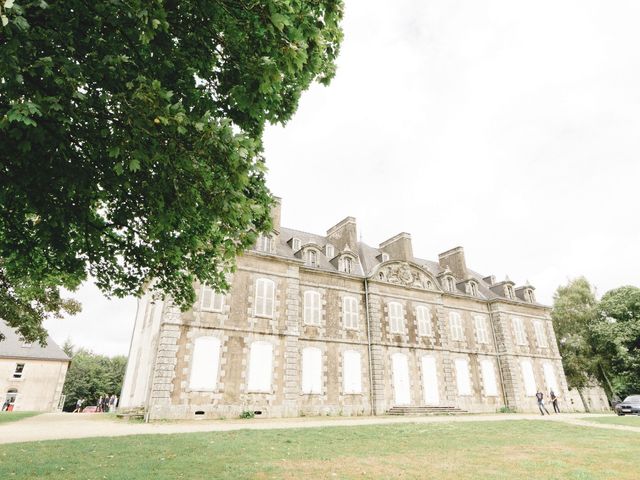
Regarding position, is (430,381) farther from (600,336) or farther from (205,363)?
(600,336)

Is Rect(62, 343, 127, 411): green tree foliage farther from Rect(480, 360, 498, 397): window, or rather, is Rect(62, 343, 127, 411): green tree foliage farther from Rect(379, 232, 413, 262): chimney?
Rect(480, 360, 498, 397): window

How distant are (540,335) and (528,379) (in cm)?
397

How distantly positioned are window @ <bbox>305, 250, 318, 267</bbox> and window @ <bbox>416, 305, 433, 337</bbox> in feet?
24.0

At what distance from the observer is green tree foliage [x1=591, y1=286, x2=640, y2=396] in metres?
32.2

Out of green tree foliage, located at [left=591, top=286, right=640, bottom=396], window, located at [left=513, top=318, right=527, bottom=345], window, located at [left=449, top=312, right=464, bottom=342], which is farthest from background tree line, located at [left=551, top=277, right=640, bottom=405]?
window, located at [left=449, top=312, right=464, bottom=342]

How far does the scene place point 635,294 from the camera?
3438 cm

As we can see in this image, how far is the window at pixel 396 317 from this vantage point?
914 inches

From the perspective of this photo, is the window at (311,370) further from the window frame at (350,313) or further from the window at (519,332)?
the window at (519,332)

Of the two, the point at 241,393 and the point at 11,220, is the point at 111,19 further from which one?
the point at 241,393

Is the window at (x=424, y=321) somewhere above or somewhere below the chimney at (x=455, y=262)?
below

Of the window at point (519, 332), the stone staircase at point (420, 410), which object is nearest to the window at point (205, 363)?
the stone staircase at point (420, 410)

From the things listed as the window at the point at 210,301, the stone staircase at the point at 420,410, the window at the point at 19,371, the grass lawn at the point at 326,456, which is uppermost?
the window at the point at 210,301

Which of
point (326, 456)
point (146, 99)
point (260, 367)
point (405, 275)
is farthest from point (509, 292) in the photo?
point (146, 99)

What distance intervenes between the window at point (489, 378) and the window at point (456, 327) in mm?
2293
